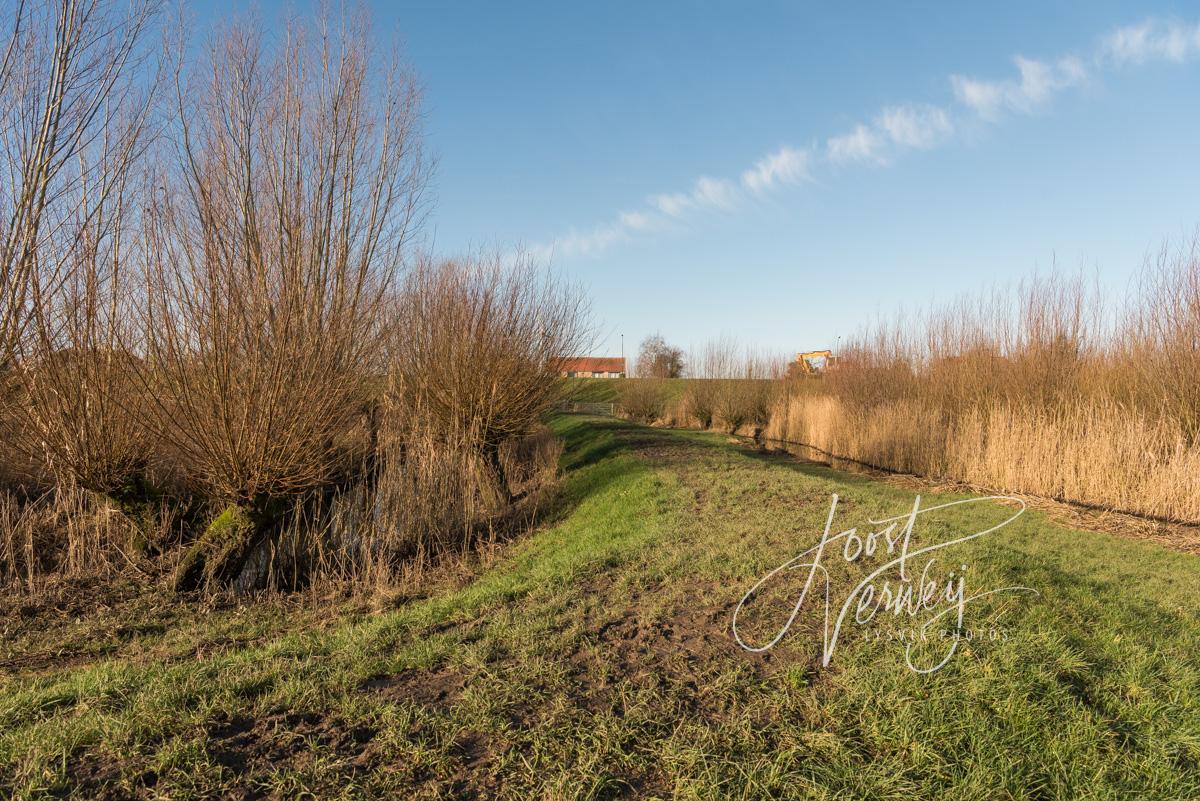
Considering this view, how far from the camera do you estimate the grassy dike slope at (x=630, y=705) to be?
2.21m

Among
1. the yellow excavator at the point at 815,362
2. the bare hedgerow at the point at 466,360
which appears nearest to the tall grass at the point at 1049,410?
the yellow excavator at the point at 815,362

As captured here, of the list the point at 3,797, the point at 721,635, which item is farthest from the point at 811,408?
the point at 3,797

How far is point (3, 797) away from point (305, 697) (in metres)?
0.96

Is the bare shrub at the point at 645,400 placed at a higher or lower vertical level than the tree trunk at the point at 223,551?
higher

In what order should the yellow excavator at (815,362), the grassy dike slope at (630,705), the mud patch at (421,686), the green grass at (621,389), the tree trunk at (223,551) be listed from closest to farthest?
the grassy dike slope at (630,705), the mud patch at (421,686), the tree trunk at (223,551), the yellow excavator at (815,362), the green grass at (621,389)

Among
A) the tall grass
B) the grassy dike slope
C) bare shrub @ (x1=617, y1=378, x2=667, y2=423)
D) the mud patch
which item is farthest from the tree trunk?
bare shrub @ (x1=617, y1=378, x2=667, y2=423)

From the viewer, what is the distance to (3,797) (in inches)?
79.7

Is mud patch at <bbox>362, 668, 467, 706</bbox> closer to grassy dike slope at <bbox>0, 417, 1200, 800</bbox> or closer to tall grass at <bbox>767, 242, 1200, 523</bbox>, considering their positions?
grassy dike slope at <bbox>0, 417, 1200, 800</bbox>

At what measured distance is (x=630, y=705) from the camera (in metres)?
2.69

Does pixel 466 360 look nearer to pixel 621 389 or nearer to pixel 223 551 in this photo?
pixel 223 551

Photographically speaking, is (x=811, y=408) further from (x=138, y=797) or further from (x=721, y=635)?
(x=138, y=797)

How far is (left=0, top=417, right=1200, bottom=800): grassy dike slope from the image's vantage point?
2.21 m

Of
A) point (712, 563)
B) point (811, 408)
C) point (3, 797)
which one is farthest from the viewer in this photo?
point (811, 408)

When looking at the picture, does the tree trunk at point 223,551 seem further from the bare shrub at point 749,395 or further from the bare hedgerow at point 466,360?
the bare shrub at point 749,395
